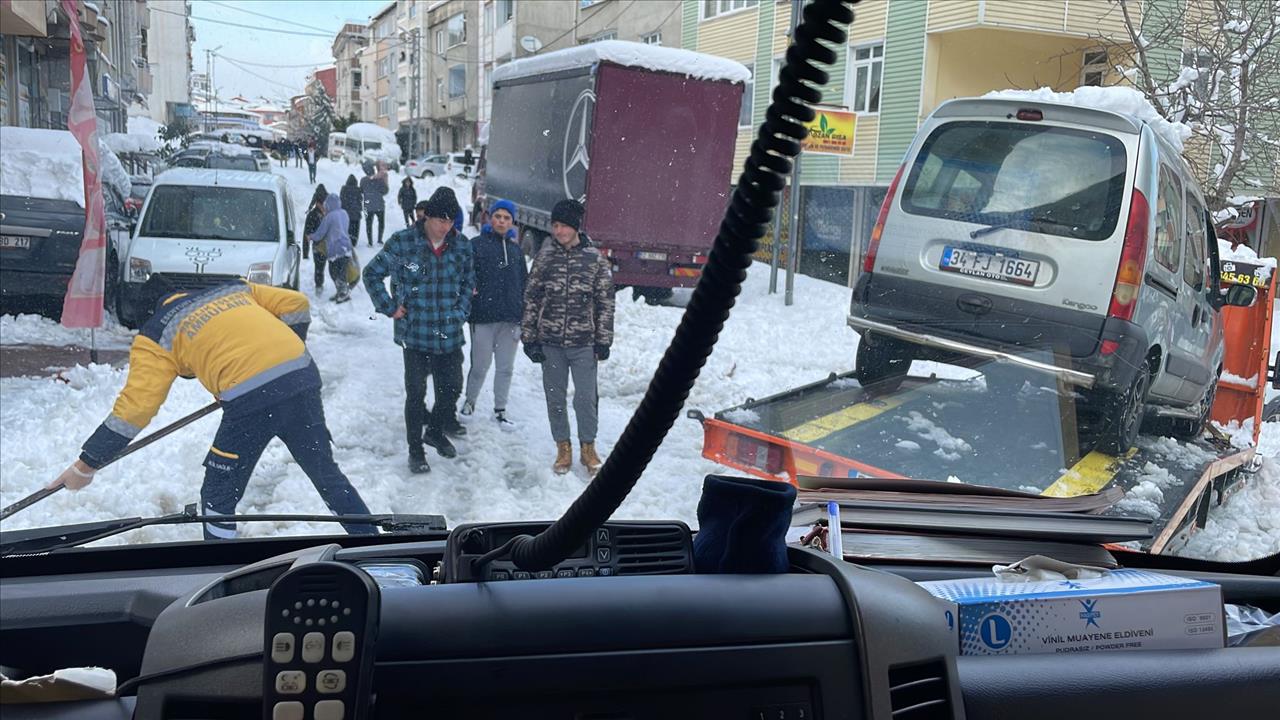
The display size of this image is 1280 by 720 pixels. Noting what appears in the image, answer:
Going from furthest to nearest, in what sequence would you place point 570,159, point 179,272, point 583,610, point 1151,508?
point 570,159
point 179,272
point 1151,508
point 583,610

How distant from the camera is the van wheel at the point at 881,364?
4.76m

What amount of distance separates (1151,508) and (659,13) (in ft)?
24.7

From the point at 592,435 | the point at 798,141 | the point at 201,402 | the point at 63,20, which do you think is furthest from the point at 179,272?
the point at 798,141

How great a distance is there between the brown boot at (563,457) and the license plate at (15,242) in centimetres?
502

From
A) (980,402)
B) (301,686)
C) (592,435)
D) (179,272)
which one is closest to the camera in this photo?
(301,686)

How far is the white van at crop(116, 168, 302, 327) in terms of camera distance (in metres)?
7.92

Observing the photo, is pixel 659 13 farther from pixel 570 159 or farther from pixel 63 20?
pixel 63 20

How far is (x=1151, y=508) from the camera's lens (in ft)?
10.7

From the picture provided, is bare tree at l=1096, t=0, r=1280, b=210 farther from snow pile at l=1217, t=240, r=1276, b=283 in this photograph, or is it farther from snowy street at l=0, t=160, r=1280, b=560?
snowy street at l=0, t=160, r=1280, b=560

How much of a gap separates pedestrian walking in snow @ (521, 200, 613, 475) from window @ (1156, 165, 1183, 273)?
2.98 m

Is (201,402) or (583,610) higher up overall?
(583,610)

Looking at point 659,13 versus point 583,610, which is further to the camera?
point 659,13

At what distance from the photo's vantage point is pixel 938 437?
4.21 metres

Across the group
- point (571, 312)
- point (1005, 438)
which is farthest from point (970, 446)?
point (571, 312)
